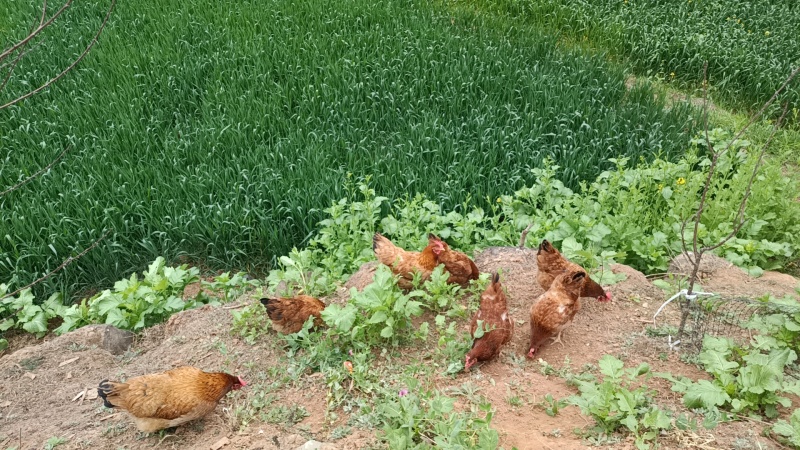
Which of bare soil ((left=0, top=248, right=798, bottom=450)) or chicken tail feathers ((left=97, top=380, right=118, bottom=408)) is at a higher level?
chicken tail feathers ((left=97, top=380, right=118, bottom=408))

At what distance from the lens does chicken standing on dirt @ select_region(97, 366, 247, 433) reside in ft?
8.64

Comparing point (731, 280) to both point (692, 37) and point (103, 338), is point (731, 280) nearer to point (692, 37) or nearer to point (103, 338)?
point (103, 338)

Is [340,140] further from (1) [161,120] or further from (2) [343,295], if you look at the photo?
(2) [343,295]

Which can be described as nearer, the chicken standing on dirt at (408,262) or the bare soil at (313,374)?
the bare soil at (313,374)

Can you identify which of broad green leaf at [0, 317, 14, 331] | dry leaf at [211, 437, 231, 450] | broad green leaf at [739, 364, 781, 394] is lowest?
broad green leaf at [0, 317, 14, 331]

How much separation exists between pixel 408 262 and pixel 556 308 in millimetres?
831

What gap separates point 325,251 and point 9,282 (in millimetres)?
2183

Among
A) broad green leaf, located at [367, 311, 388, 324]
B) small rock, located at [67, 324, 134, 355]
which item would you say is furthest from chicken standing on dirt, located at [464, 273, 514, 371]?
small rock, located at [67, 324, 134, 355]

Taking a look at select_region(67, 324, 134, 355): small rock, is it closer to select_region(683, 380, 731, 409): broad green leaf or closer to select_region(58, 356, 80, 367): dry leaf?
select_region(58, 356, 80, 367): dry leaf

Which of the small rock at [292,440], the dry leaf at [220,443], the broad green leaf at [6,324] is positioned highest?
the small rock at [292,440]

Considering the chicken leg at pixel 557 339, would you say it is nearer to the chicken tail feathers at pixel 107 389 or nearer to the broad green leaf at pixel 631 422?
the broad green leaf at pixel 631 422

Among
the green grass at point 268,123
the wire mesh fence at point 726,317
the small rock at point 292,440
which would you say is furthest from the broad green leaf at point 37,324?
the wire mesh fence at point 726,317

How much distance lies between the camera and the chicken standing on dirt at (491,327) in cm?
288

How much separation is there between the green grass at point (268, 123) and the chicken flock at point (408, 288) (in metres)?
1.46
